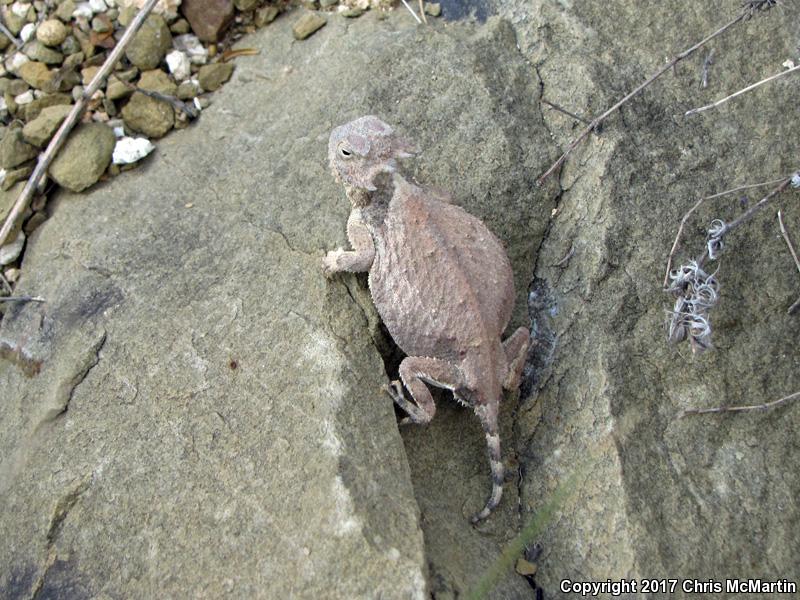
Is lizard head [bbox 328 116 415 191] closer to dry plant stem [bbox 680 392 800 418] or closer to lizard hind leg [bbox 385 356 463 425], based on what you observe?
lizard hind leg [bbox 385 356 463 425]

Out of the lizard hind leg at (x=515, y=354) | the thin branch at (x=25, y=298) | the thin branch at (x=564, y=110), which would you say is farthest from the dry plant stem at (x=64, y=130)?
the lizard hind leg at (x=515, y=354)

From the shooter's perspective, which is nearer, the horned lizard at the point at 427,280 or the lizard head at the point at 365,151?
the horned lizard at the point at 427,280

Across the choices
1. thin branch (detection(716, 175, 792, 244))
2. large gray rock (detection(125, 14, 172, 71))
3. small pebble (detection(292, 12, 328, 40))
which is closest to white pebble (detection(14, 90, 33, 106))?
large gray rock (detection(125, 14, 172, 71))

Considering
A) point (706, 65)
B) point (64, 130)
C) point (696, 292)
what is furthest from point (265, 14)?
point (696, 292)

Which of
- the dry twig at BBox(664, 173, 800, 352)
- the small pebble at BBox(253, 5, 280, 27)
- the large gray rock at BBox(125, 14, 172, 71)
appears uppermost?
the large gray rock at BBox(125, 14, 172, 71)

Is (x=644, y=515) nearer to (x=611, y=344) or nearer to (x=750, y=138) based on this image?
(x=611, y=344)

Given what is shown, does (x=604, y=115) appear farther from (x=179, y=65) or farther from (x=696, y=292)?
→ (x=179, y=65)

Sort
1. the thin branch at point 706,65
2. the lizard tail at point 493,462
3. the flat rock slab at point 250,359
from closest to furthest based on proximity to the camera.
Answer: the flat rock slab at point 250,359, the lizard tail at point 493,462, the thin branch at point 706,65

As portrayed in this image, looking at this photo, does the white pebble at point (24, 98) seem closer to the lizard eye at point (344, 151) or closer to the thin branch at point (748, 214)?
the lizard eye at point (344, 151)
